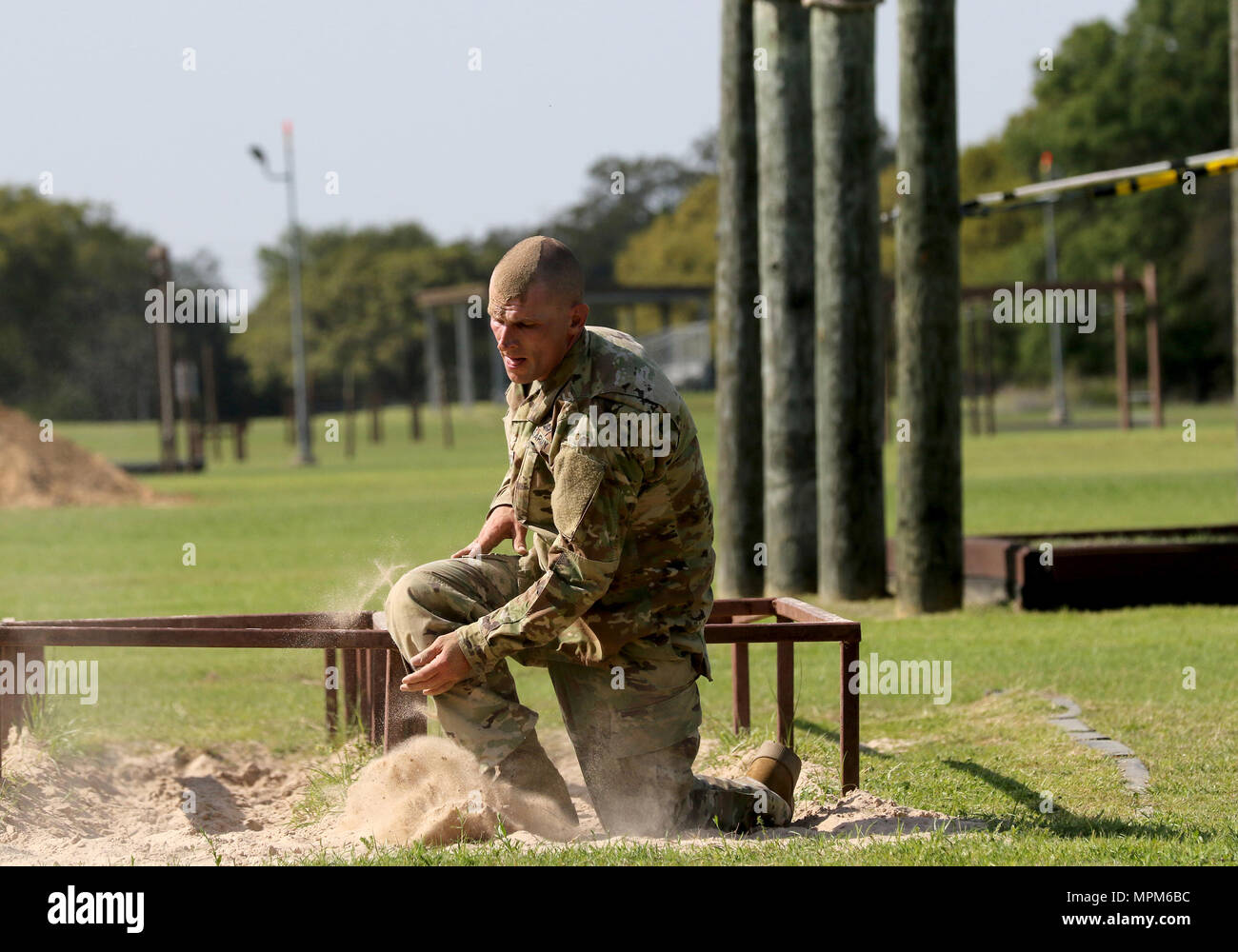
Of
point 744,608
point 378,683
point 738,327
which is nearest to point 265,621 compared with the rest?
point 378,683

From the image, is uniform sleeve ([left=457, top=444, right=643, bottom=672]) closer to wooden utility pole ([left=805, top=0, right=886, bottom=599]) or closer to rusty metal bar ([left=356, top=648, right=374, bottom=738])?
rusty metal bar ([left=356, top=648, right=374, bottom=738])

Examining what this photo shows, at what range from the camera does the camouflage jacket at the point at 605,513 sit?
5.02 meters

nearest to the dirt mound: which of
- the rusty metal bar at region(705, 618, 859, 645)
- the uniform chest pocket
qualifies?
the rusty metal bar at region(705, 618, 859, 645)

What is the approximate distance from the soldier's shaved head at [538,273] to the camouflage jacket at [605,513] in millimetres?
183

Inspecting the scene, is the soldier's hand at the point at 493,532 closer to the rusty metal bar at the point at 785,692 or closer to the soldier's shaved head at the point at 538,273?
the soldier's shaved head at the point at 538,273

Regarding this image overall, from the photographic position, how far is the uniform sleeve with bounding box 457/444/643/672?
4985 mm

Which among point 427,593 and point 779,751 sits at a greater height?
point 427,593

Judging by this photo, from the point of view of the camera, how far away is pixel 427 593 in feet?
17.6

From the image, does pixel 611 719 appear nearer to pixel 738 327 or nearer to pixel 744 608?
pixel 744 608

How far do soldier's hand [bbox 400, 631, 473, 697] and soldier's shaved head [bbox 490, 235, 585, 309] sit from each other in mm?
1034
